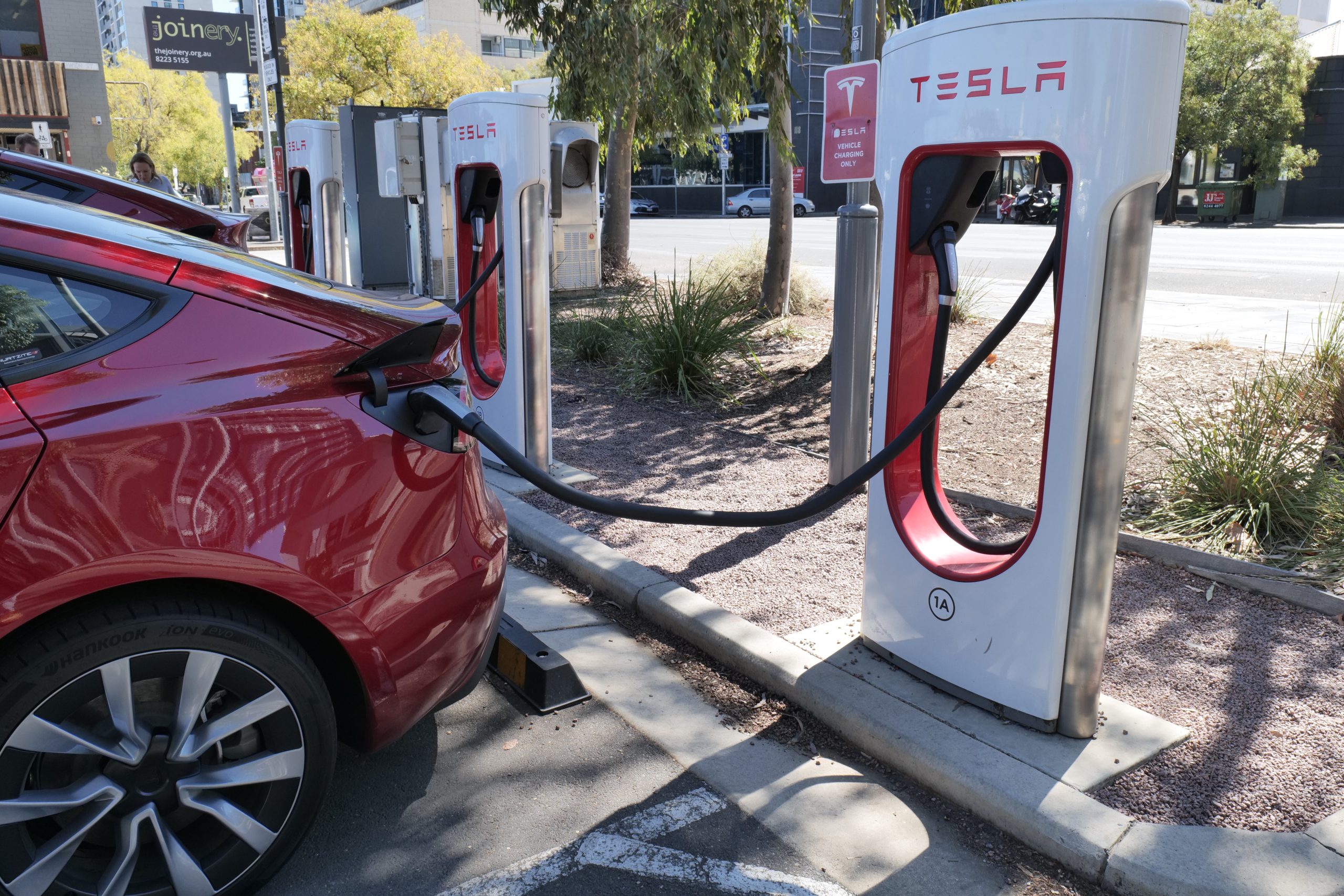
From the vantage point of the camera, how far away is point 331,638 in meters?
2.55

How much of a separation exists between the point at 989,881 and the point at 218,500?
2097mm

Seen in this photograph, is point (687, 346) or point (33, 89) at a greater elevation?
point (33, 89)

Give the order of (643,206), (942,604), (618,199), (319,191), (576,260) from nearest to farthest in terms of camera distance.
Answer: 1. (942,604)
2. (319,191)
3. (576,260)
4. (618,199)
5. (643,206)

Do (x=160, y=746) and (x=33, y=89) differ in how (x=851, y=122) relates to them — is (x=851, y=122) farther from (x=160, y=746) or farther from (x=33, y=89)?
(x=33, y=89)

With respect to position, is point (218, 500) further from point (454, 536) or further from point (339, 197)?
point (339, 197)

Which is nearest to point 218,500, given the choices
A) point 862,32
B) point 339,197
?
point 862,32

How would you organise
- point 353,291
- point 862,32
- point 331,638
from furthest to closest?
point 862,32
point 353,291
point 331,638

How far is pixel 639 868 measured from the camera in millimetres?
2740

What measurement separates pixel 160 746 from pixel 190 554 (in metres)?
0.44

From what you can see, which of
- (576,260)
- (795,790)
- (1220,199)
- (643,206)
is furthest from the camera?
(643,206)

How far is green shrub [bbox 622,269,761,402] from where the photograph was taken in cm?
809

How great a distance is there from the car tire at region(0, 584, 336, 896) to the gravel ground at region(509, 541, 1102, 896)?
1481 mm

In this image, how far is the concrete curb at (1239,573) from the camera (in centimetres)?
408

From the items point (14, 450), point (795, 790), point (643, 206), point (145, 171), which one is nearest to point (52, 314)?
point (14, 450)
